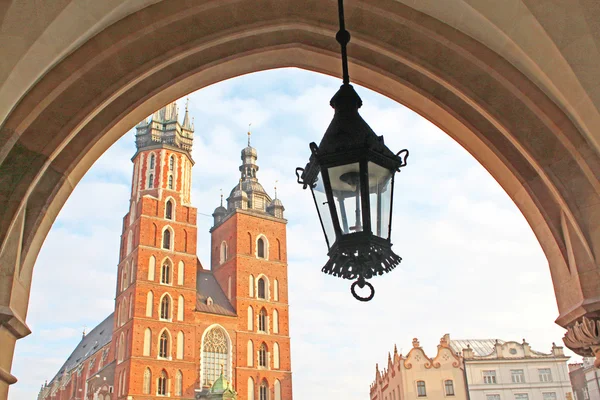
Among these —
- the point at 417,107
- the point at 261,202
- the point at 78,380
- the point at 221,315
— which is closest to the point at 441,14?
the point at 417,107

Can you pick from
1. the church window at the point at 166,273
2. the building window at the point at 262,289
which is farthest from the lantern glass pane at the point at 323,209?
the building window at the point at 262,289

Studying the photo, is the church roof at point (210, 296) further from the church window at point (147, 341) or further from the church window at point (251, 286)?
the church window at point (147, 341)

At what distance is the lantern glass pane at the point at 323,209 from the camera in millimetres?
3297

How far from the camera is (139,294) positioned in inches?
1745

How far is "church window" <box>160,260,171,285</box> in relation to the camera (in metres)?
46.1

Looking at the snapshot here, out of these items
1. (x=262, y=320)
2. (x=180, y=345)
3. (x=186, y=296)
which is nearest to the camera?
(x=180, y=345)

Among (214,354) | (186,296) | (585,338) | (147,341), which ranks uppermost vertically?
(186,296)

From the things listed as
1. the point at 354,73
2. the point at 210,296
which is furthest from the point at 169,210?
the point at 354,73

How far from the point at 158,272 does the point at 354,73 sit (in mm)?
42525

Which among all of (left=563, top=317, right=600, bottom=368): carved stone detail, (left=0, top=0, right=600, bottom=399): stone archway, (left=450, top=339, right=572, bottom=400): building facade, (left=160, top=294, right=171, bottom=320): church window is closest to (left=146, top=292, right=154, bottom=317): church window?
(left=160, top=294, right=171, bottom=320): church window

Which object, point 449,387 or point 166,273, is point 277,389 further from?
point 449,387

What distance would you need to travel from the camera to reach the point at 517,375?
4028 centimetres

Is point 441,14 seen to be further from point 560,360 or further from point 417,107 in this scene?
point 560,360

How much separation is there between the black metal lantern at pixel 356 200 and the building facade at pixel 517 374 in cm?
4041
